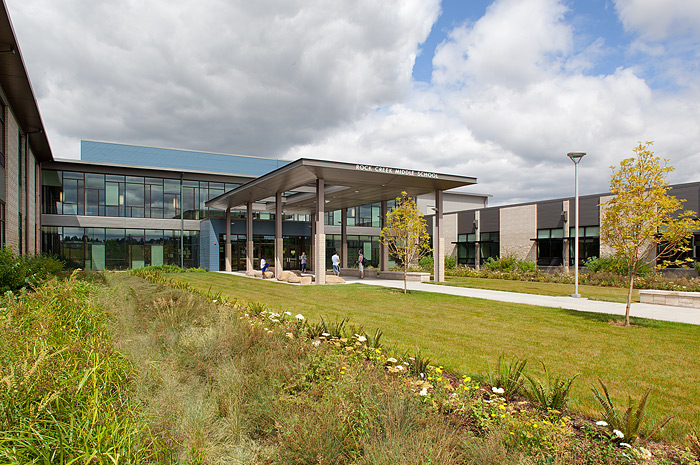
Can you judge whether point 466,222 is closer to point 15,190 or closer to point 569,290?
point 569,290

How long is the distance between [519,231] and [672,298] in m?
22.0

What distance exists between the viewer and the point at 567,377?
6316mm

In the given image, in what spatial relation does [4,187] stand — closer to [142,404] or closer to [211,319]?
[211,319]

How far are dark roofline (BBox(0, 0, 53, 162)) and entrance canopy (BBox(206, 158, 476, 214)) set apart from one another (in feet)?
36.1

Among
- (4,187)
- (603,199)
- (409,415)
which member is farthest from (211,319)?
(603,199)

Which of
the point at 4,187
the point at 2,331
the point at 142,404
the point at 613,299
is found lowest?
the point at 613,299

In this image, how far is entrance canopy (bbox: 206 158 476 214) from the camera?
21734 millimetres

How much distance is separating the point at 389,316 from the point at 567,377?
6119mm

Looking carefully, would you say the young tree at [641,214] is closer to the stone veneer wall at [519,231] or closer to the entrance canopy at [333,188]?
the entrance canopy at [333,188]

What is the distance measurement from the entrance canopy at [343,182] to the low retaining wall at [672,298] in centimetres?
1157

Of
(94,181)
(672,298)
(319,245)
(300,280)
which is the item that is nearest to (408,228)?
(319,245)

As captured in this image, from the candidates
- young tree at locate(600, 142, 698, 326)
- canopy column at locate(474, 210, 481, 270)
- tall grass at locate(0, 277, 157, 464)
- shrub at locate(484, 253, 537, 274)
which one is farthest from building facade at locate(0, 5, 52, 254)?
canopy column at locate(474, 210, 481, 270)

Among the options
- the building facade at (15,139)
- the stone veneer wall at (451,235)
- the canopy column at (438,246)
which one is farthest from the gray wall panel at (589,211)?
the building facade at (15,139)

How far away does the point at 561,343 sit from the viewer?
8766mm
